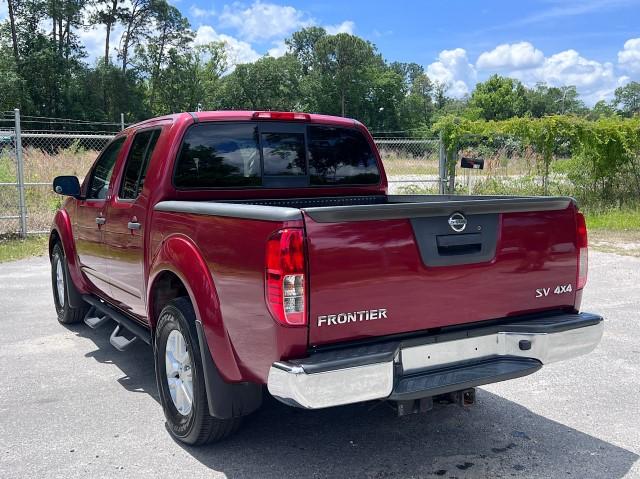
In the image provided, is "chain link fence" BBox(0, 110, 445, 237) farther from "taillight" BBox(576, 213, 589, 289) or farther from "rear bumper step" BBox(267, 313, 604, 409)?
"rear bumper step" BBox(267, 313, 604, 409)

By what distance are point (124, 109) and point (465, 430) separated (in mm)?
54311

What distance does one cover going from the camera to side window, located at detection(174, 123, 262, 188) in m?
Answer: 4.29

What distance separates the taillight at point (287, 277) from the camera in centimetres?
280

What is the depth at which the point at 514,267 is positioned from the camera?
3.38m

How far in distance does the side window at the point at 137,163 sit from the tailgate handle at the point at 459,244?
2.28m

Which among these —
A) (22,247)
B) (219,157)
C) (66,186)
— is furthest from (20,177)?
(219,157)

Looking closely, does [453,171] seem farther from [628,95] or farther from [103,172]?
[628,95]

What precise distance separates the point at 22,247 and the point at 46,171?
5004 millimetres

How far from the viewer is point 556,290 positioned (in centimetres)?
358

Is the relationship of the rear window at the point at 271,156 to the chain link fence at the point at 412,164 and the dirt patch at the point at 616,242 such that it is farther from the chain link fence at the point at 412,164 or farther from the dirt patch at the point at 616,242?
the chain link fence at the point at 412,164

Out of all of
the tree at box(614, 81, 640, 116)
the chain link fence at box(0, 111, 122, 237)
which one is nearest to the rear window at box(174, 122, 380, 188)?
the chain link fence at box(0, 111, 122, 237)

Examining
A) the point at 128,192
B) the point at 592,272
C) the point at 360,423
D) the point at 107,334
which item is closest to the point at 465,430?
the point at 360,423

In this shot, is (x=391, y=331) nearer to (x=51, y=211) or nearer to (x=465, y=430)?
(x=465, y=430)

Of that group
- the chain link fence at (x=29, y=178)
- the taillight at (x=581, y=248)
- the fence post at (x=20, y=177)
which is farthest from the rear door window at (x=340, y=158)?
the fence post at (x=20, y=177)
